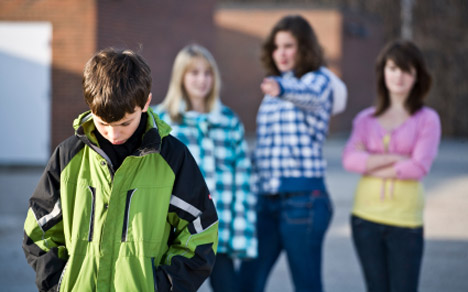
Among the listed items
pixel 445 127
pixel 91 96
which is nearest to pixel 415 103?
pixel 91 96

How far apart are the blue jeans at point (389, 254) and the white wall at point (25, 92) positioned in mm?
9768

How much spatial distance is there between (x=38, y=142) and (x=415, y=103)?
9899 millimetres

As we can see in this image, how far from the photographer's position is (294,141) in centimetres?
381

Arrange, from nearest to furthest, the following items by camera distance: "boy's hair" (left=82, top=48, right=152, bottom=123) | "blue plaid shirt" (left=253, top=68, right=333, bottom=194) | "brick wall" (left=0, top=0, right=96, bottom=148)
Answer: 1. "boy's hair" (left=82, top=48, right=152, bottom=123)
2. "blue plaid shirt" (left=253, top=68, right=333, bottom=194)
3. "brick wall" (left=0, top=0, right=96, bottom=148)

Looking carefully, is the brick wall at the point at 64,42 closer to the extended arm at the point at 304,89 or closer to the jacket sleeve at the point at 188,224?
the extended arm at the point at 304,89

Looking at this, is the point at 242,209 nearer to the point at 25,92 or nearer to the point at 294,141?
the point at 294,141

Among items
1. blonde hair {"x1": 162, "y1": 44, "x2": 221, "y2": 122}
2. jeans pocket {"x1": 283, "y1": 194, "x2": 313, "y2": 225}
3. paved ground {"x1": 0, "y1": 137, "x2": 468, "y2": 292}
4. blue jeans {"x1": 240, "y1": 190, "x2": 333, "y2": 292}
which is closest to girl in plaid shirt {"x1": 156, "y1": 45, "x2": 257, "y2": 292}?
blonde hair {"x1": 162, "y1": 44, "x2": 221, "y2": 122}

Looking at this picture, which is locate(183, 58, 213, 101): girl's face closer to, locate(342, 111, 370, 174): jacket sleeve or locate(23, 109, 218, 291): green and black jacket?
locate(342, 111, 370, 174): jacket sleeve

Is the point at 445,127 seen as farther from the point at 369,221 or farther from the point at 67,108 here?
the point at 369,221

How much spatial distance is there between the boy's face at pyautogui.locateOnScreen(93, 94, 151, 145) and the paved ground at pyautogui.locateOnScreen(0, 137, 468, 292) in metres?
3.36

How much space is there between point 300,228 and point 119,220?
5.16 ft

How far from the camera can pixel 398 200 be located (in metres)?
3.81

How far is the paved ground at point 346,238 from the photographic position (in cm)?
566

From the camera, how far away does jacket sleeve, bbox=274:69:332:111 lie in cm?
349
